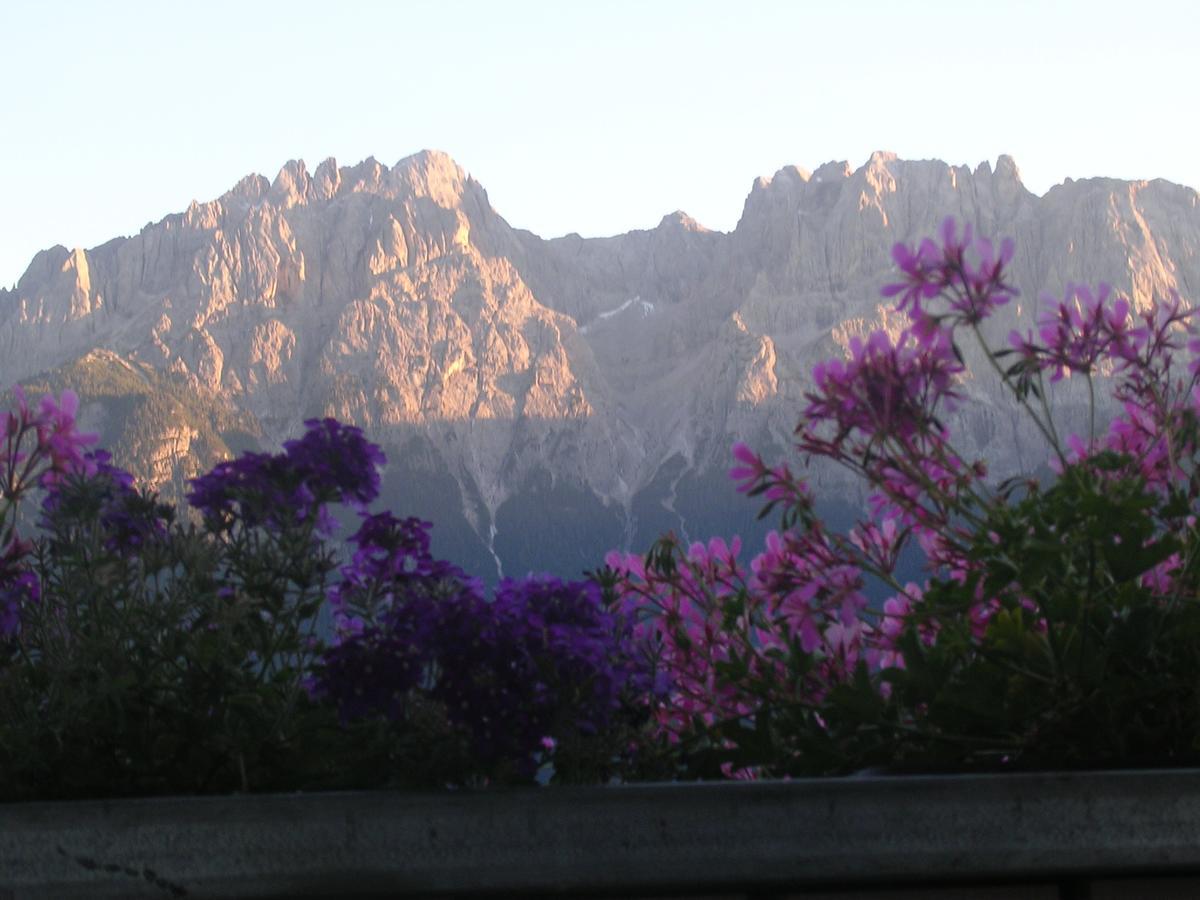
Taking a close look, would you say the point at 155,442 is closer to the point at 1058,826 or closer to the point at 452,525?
the point at 452,525

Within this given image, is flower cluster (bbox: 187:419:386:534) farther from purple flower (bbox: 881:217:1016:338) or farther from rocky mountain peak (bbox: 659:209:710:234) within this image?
rocky mountain peak (bbox: 659:209:710:234)

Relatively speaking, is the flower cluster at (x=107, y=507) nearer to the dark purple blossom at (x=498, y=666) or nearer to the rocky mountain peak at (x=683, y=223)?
the dark purple blossom at (x=498, y=666)

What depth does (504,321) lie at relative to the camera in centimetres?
15162

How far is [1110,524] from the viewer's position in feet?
5.60

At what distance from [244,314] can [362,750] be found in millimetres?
154353

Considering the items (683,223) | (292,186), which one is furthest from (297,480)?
(683,223)

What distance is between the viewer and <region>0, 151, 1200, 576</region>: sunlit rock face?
143625 millimetres

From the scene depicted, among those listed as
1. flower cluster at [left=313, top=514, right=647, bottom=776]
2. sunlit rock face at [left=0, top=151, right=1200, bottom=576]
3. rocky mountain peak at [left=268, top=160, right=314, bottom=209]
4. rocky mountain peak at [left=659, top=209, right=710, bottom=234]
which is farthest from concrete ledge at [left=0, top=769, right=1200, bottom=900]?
rocky mountain peak at [left=659, top=209, right=710, bottom=234]

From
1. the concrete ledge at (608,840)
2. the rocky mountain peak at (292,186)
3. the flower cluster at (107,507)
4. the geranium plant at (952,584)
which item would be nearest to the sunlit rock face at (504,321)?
the rocky mountain peak at (292,186)

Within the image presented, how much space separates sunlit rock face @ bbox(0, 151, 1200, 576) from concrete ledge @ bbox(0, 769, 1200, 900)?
138814 mm

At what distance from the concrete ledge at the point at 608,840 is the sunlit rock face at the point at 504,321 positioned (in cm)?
13881

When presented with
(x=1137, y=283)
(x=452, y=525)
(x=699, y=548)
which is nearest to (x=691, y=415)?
(x=452, y=525)

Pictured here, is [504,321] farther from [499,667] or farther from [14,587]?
[499,667]

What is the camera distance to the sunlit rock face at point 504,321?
14362 centimetres
